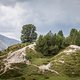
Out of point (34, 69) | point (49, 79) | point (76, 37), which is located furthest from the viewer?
point (76, 37)

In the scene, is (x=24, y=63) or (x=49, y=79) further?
(x=24, y=63)

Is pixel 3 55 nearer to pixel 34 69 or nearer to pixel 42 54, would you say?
pixel 42 54

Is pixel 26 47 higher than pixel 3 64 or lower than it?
higher

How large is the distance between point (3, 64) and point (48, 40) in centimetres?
3865

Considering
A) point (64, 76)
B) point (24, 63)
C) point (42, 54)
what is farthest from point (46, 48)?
point (64, 76)

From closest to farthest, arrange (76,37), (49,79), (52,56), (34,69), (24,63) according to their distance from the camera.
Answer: (49,79), (34,69), (24,63), (52,56), (76,37)

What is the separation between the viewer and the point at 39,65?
5502 inches

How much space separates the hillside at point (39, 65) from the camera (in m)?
126

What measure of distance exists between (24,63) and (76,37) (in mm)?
57335

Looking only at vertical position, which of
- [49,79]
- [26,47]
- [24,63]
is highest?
[26,47]

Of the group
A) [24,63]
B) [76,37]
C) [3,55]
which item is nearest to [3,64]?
[24,63]

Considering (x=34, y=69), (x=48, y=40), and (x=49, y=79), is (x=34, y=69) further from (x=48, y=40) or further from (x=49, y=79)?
(x=48, y=40)

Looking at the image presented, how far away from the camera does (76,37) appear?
185875 millimetres

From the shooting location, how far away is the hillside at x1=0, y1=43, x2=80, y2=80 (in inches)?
4979
